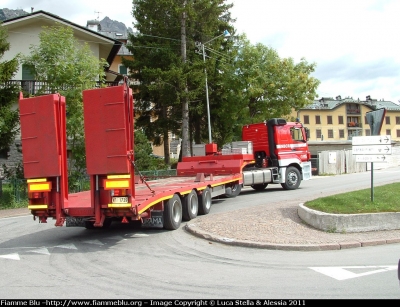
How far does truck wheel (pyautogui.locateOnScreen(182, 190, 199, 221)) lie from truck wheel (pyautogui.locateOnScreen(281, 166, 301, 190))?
27.6 ft

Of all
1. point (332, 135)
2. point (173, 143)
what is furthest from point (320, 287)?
point (332, 135)

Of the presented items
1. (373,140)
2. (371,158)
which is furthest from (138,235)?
(373,140)

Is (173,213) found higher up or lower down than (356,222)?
higher up

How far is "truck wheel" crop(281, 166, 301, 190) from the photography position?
19047 millimetres

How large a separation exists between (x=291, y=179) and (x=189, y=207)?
9198 millimetres

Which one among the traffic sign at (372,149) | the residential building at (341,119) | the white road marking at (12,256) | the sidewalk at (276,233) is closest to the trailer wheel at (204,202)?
the sidewalk at (276,233)

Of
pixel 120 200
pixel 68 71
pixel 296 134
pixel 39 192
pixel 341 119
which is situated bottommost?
pixel 120 200

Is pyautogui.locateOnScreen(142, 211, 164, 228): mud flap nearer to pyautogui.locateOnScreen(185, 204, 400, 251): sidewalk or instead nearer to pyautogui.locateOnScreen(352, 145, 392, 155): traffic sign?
pyautogui.locateOnScreen(185, 204, 400, 251): sidewalk

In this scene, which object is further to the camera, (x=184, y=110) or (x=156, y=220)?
(x=184, y=110)

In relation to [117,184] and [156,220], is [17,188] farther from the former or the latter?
[117,184]

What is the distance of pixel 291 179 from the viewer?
1917 centimetres

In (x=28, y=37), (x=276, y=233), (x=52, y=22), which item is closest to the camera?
(x=276, y=233)

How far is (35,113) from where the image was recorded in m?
8.25

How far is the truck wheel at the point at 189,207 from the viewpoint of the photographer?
11.1 m
